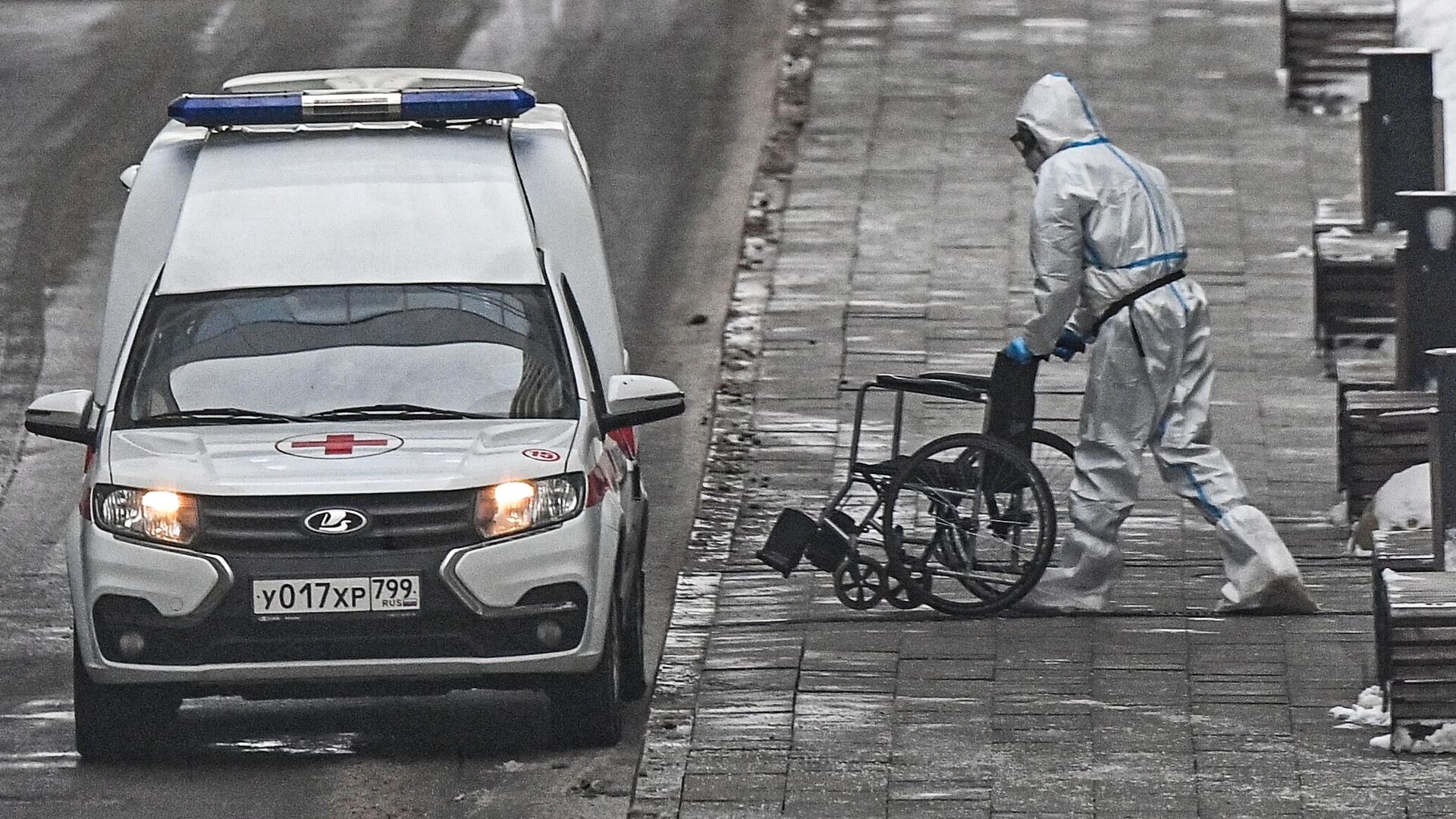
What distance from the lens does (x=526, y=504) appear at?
827 centimetres

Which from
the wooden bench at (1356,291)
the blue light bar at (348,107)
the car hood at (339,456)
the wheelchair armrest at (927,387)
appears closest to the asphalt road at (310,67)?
the car hood at (339,456)

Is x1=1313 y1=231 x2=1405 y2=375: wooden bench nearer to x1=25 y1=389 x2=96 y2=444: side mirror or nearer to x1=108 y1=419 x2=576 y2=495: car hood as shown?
x1=108 y1=419 x2=576 y2=495: car hood

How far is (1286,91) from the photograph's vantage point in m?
17.8

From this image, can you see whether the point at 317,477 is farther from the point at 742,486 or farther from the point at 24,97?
the point at 24,97

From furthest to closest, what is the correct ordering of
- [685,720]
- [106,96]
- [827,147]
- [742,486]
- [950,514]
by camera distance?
1. [106,96]
2. [827,147]
3. [742,486]
4. [950,514]
5. [685,720]

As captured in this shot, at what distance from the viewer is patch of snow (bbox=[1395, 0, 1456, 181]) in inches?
660

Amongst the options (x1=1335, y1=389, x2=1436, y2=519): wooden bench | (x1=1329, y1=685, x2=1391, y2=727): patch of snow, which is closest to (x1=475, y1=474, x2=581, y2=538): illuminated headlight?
(x1=1329, y1=685, x2=1391, y2=727): patch of snow

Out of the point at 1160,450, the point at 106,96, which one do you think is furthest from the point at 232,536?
the point at 106,96

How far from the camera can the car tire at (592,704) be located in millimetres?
8422

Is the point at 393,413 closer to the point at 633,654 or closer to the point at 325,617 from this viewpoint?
the point at 325,617

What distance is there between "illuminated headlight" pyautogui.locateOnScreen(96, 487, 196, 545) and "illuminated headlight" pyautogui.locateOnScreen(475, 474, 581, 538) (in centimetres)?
85

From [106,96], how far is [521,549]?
11.1 meters

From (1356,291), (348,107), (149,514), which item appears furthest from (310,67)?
(149,514)

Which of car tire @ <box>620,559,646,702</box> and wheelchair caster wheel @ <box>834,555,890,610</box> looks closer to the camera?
car tire @ <box>620,559,646,702</box>
